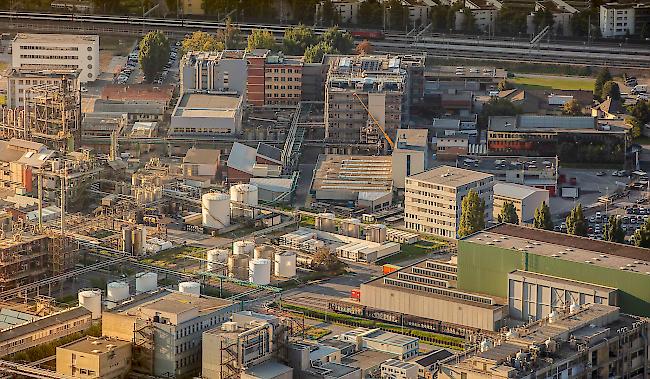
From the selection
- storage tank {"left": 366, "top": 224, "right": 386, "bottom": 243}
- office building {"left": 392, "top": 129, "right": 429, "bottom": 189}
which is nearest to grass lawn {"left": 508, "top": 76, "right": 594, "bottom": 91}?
office building {"left": 392, "top": 129, "right": 429, "bottom": 189}

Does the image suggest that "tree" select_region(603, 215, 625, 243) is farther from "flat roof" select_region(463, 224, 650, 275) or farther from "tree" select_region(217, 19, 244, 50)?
"tree" select_region(217, 19, 244, 50)

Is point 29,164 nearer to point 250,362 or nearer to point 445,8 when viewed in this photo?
point 250,362

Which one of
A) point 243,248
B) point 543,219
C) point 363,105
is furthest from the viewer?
point 363,105

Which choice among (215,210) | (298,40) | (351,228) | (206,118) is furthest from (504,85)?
(215,210)

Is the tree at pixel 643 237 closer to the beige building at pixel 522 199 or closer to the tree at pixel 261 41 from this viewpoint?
the beige building at pixel 522 199

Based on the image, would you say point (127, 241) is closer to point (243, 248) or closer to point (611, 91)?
point (243, 248)

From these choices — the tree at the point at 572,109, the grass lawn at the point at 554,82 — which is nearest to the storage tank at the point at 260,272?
the tree at the point at 572,109

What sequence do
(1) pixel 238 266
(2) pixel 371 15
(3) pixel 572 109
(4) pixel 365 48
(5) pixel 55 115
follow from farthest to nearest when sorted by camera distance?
1. (2) pixel 371 15
2. (4) pixel 365 48
3. (3) pixel 572 109
4. (5) pixel 55 115
5. (1) pixel 238 266
